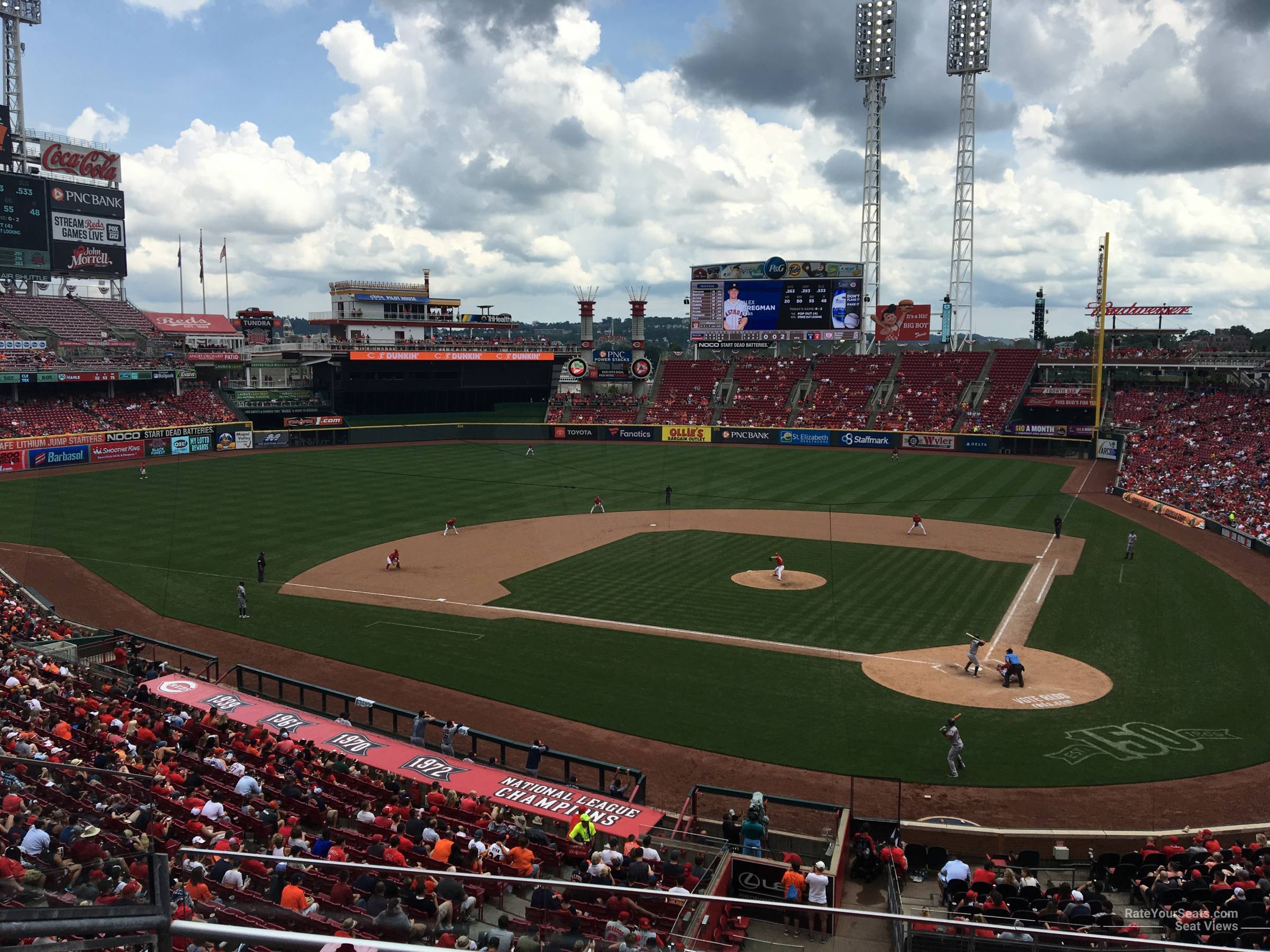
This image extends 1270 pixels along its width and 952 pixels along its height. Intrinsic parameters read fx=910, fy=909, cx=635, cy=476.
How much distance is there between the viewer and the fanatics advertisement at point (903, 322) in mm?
79000

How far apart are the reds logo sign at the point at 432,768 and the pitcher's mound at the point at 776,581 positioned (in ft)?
52.4

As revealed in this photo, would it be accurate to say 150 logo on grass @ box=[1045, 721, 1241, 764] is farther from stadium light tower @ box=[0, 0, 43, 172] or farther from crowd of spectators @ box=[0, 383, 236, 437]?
stadium light tower @ box=[0, 0, 43, 172]

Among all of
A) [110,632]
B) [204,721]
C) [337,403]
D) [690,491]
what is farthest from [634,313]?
[204,721]

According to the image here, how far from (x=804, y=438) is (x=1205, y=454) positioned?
2806 centimetres

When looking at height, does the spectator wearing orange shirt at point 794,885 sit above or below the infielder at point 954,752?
above

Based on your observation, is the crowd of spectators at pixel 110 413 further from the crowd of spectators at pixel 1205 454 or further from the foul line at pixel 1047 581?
the crowd of spectators at pixel 1205 454

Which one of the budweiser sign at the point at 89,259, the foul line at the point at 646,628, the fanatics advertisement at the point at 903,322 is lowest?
the foul line at the point at 646,628

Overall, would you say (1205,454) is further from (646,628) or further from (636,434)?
(636,434)

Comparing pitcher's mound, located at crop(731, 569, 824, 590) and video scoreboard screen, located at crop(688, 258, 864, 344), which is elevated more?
video scoreboard screen, located at crop(688, 258, 864, 344)

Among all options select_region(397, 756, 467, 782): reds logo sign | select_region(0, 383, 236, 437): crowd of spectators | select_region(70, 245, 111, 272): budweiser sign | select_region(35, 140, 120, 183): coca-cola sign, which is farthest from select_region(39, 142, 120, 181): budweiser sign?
select_region(397, 756, 467, 782): reds logo sign

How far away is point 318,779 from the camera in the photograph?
1410cm

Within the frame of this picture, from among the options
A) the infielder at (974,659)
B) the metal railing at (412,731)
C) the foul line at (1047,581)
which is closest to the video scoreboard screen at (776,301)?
the foul line at (1047,581)

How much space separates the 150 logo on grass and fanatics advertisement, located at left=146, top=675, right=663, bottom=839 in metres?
9.51

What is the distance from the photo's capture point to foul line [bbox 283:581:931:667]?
2395cm
